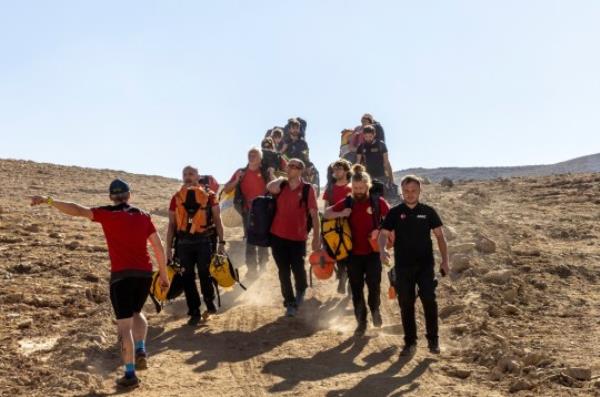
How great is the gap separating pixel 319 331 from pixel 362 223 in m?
1.42

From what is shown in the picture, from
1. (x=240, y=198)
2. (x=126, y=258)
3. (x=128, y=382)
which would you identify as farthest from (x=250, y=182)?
(x=128, y=382)

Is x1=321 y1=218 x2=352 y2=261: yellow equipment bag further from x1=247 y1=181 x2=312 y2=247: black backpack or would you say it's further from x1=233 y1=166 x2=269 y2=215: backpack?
x1=233 y1=166 x2=269 y2=215: backpack

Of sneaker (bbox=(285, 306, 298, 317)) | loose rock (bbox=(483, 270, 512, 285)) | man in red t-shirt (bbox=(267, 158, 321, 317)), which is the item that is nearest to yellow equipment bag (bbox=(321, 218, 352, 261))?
man in red t-shirt (bbox=(267, 158, 321, 317))

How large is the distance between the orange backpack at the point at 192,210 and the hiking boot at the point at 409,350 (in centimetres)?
280

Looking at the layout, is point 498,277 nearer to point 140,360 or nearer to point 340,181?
point 340,181

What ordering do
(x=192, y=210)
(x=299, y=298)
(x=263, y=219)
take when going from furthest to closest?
(x=299, y=298) < (x=263, y=219) < (x=192, y=210)

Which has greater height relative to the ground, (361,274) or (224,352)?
(361,274)

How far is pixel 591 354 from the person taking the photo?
7.95 m

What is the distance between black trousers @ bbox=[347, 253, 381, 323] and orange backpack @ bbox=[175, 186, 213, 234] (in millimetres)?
1840

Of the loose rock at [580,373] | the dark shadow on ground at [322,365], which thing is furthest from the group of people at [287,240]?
the loose rock at [580,373]

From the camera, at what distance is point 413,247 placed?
26.0 ft

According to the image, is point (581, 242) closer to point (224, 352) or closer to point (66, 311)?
point (224, 352)

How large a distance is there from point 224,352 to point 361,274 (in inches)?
70.2

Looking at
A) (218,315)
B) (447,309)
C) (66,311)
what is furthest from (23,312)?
(447,309)
